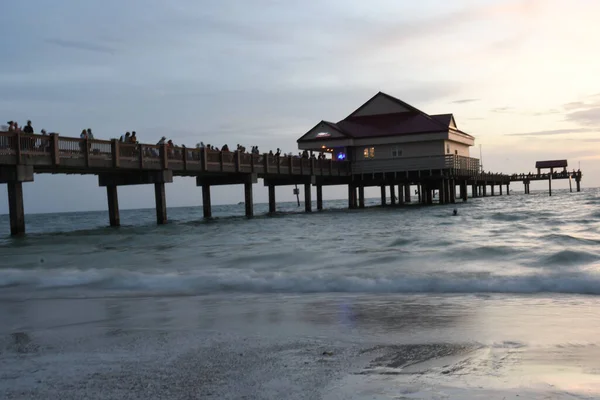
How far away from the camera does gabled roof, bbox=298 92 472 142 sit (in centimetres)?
5128

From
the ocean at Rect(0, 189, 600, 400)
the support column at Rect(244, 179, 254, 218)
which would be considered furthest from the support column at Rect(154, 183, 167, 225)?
the ocean at Rect(0, 189, 600, 400)

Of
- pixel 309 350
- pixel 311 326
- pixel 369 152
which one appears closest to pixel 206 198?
pixel 369 152

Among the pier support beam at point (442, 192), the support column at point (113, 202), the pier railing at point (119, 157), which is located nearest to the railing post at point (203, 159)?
the pier railing at point (119, 157)

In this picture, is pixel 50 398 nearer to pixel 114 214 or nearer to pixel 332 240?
pixel 332 240

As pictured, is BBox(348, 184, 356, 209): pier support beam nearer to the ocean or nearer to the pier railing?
the pier railing

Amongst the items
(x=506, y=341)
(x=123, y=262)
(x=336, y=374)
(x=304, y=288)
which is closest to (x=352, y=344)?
(x=336, y=374)

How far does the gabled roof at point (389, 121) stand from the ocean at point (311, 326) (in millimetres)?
36281

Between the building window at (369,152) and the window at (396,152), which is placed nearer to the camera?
the window at (396,152)

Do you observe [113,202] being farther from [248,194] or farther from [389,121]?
[389,121]

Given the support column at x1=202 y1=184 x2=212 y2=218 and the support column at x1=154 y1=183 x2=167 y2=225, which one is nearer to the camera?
the support column at x1=154 y1=183 x2=167 y2=225

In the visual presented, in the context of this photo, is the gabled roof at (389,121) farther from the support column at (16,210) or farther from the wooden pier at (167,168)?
the support column at (16,210)

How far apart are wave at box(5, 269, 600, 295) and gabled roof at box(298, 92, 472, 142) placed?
40.3 m

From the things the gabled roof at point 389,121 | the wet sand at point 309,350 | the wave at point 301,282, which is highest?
the gabled roof at point 389,121

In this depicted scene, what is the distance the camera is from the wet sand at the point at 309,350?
15.3ft
